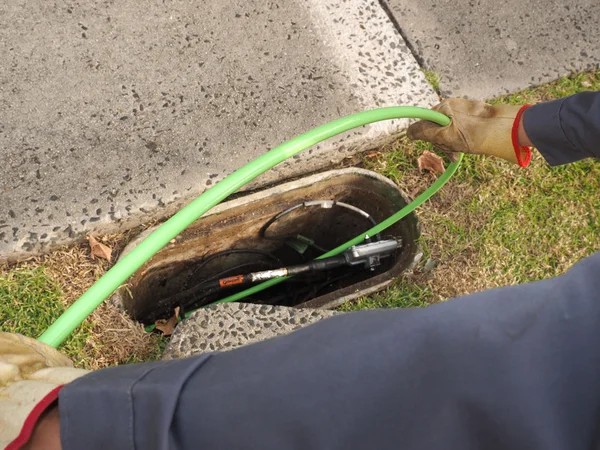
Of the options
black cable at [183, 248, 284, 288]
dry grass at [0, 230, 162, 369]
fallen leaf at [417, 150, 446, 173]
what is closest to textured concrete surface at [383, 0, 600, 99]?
fallen leaf at [417, 150, 446, 173]

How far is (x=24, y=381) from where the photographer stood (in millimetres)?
1136

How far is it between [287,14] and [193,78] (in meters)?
0.49

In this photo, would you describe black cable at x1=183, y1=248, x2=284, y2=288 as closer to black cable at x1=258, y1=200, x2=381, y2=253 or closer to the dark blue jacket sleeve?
black cable at x1=258, y1=200, x2=381, y2=253

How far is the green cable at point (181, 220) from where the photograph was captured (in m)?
1.48

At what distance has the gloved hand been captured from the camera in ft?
6.50

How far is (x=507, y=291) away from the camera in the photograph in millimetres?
880

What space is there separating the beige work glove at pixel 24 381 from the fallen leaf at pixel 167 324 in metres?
0.76

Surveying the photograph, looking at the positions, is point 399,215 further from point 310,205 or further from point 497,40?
point 497,40

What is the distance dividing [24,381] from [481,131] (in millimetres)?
1585

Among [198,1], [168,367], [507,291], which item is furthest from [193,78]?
[507,291]

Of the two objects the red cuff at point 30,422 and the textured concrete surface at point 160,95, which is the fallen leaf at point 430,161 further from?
the red cuff at point 30,422

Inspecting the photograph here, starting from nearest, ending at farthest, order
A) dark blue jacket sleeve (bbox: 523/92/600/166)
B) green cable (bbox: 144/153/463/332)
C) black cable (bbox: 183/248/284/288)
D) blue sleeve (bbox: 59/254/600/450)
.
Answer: blue sleeve (bbox: 59/254/600/450), dark blue jacket sleeve (bbox: 523/92/600/166), green cable (bbox: 144/153/463/332), black cable (bbox: 183/248/284/288)

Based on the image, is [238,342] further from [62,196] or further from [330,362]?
[330,362]

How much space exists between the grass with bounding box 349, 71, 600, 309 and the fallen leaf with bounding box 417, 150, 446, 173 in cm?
3
